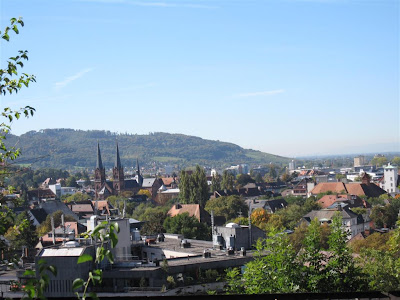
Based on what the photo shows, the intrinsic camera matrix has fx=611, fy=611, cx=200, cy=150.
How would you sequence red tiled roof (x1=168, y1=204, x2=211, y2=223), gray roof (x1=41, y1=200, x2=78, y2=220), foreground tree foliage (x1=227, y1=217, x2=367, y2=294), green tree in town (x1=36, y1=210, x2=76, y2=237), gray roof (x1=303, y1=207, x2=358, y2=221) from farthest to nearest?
gray roof (x1=41, y1=200, x2=78, y2=220), gray roof (x1=303, y1=207, x2=358, y2=221), red tiled roof (x1=168, y1=204, x2=211, y2=223), green tree in town (x1=36, y1=210, x2=76, y2=237), foreground tree foliage (x1=227, y1=217, x2=367, y2=294)

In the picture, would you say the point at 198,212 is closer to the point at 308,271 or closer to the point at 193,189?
the point at 193,189

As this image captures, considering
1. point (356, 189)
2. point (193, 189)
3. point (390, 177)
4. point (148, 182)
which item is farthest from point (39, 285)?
point (148, 182)

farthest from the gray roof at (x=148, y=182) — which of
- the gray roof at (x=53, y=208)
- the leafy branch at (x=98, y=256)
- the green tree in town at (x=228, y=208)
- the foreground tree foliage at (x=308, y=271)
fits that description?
the leafy branch at (x=98, y=256)

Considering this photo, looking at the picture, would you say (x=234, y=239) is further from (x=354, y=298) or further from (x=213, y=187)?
(x=213, y=187)

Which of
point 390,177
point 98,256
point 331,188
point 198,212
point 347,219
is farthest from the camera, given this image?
point 390,177

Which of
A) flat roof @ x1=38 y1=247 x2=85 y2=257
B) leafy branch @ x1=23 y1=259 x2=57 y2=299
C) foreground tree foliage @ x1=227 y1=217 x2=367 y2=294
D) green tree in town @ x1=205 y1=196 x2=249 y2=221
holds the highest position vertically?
leafy branch @ x1=23 y1=259 x2=57 y2=299

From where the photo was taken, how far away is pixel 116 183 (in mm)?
108688

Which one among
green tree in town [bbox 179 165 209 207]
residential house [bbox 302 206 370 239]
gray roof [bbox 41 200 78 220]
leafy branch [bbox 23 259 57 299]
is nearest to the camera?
leafy branch [bbox 23 259 57 299]

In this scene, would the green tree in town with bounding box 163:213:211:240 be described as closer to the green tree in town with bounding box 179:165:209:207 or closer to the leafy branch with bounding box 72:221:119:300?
the green tree in town with bounding box 179:165:209:207

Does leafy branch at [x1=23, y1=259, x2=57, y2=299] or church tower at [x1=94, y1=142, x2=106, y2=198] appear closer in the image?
leafy branch at [x1=23, y1=259, x2=57, y2=299]

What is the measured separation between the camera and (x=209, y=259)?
24.0 m

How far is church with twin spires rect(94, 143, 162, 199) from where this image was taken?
4090 inches

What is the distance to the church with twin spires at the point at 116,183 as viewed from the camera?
10388 centimetres

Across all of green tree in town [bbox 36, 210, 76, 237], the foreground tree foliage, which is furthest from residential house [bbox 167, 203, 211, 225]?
the foreground tree foliage
